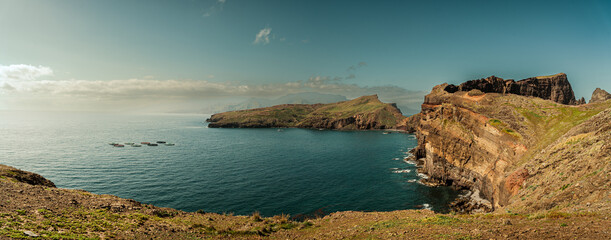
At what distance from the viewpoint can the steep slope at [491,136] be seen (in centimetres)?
4038

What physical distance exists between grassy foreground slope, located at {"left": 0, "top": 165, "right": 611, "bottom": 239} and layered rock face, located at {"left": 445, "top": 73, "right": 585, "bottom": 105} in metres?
57.8

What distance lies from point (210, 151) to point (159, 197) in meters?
59.9

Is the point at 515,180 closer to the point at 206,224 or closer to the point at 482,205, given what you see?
the point at 482,205

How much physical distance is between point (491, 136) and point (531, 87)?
3507 cm

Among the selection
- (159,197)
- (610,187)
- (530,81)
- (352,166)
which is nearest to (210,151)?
(159,197)

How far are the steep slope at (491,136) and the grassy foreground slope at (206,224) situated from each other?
70.9 ft

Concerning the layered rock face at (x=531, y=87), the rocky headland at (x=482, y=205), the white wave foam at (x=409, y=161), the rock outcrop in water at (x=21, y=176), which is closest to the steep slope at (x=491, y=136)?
the rocky headland at (x=482, y=205)

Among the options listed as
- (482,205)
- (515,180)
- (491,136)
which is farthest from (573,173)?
(491,136)

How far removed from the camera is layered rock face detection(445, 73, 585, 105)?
219 ft

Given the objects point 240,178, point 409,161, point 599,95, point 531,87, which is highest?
point 531,87

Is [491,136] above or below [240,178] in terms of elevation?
above

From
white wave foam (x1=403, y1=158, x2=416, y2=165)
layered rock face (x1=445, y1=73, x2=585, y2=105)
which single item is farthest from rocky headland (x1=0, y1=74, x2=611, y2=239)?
white wave foam (x1=403, y1=158, x2=416, y2=165)

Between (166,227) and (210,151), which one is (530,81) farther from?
(210,151)

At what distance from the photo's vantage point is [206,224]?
91.5 ft
